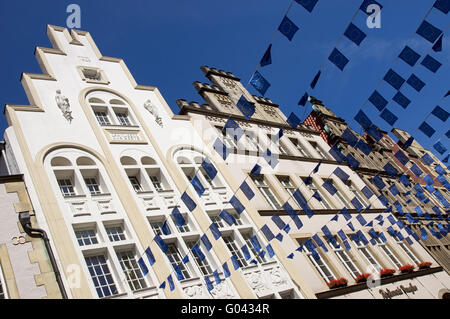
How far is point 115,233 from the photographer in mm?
15516

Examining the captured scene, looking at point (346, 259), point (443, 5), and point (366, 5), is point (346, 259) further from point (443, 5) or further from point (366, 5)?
point (366, 5)

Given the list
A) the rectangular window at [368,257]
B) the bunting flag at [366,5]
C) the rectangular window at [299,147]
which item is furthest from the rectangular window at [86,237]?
the rectangular window at [299,147]

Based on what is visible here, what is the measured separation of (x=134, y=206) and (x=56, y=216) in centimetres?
314

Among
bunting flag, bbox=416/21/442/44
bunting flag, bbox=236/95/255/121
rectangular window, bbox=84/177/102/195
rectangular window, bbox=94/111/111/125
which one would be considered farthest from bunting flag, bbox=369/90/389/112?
rectangular window, bbox=94/111/111/125

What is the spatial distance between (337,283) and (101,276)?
10939 millimetres

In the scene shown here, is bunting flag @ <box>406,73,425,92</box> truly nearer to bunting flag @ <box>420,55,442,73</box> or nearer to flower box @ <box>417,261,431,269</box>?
bunting flag @ <box>420,55,442,73</box>

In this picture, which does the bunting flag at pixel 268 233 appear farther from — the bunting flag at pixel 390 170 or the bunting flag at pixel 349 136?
the bunting flag at pixel 390 170

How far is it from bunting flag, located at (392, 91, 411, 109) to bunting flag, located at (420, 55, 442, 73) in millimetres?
1114

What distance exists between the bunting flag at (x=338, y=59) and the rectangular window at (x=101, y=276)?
1059 centimetres

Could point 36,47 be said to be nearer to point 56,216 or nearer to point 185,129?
point 185,129

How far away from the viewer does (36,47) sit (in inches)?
856

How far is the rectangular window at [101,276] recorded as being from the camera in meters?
13.5

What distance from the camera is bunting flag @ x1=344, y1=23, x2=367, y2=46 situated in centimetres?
1011
